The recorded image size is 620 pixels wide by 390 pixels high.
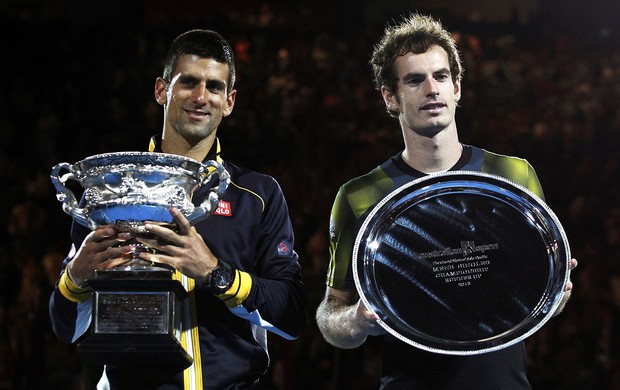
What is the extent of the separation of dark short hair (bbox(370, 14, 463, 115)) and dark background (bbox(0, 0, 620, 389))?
2.85m

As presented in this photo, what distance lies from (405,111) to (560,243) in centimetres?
56

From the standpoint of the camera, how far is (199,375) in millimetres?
2213

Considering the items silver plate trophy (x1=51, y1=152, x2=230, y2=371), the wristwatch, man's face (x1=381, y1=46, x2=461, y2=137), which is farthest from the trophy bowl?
man's face (x1=381, y1=46, x2=461, y2=137)

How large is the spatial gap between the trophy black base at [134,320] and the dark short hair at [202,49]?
0.68 m

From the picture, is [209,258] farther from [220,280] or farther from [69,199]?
[69,199]

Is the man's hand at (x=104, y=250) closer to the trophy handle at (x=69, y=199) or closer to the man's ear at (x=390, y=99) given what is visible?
the trophy handle at (x=69, y=199)

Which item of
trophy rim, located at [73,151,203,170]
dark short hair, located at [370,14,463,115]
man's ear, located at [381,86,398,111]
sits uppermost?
dark short hair, located at [370,14,463,115]

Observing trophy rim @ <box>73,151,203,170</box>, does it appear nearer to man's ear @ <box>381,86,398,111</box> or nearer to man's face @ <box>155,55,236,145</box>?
man's face @ <box>155,55,236,145</box>

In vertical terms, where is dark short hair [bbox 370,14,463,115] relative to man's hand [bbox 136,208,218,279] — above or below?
above

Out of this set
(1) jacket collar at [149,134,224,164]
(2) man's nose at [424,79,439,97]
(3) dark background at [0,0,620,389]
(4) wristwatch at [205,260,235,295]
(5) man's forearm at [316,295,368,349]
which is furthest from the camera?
(3) dark background at [0,0,620,389]

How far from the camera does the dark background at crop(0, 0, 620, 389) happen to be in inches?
213

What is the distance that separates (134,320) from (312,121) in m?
6.18

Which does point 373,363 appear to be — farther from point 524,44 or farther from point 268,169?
point 524,44

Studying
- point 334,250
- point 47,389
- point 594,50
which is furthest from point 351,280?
point 594,50
